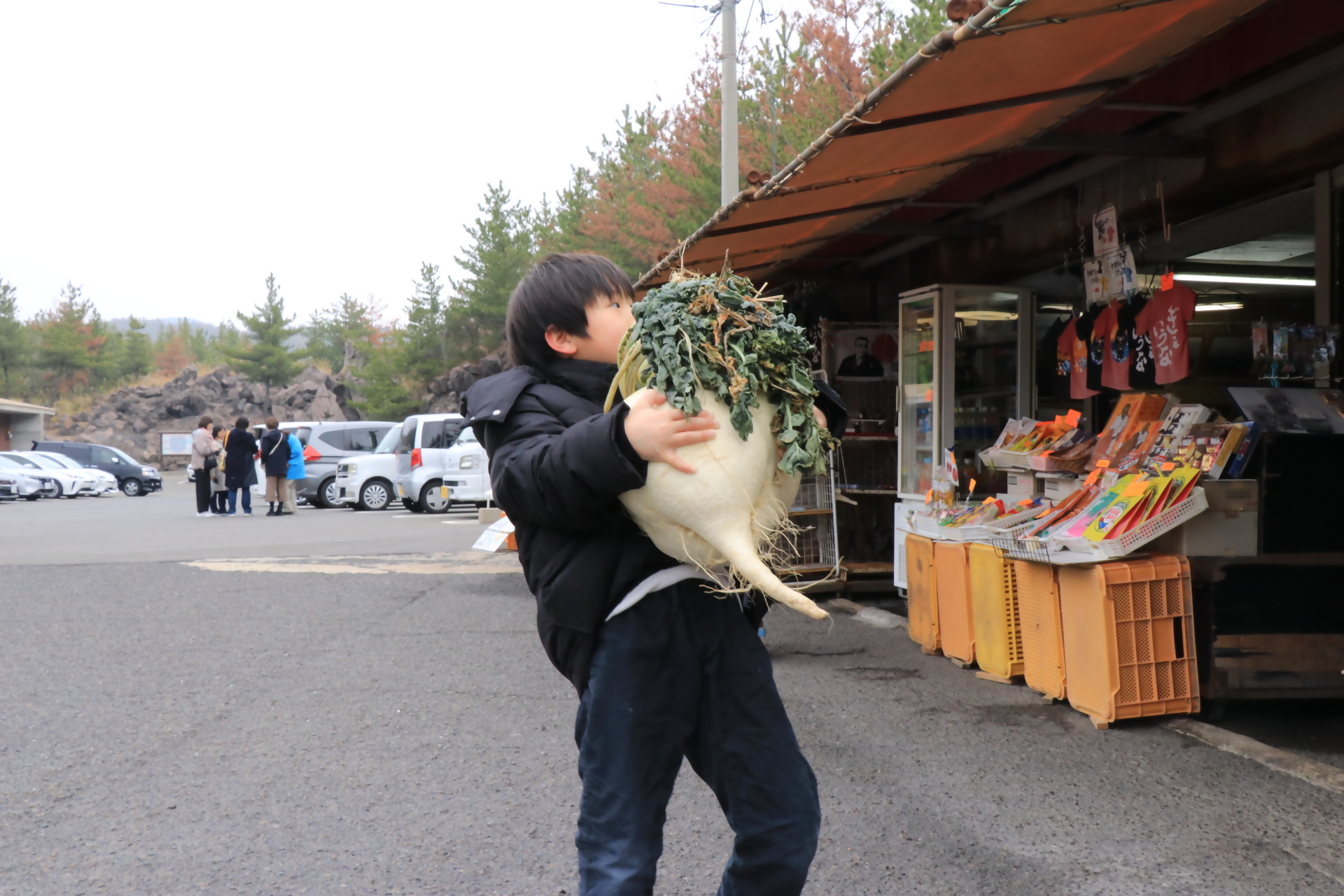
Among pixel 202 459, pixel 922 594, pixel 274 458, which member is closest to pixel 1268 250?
pixel 922 594

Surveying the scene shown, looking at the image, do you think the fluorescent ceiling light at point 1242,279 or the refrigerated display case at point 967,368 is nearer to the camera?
the refrigerated display case at point 967,368

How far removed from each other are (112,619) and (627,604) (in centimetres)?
701

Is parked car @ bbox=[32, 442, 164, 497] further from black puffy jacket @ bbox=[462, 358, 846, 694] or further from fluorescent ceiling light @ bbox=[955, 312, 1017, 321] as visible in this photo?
black puffy jacket @ bbox=[462, 358, 846, 694]

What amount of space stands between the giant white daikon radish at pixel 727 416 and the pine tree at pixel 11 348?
235 feet

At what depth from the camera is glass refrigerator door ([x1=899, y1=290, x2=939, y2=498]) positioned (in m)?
7.70

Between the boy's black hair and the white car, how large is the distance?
31.1 m

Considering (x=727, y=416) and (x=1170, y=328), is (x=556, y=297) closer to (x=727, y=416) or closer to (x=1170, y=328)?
(x=727, y=416)

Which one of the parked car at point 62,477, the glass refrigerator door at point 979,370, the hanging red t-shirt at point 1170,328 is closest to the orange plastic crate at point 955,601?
the hanging red t-shirt at point 1170,328

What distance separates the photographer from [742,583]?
207 centimetres

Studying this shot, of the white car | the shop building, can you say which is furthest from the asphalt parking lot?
the white car

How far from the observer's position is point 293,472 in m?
19.3

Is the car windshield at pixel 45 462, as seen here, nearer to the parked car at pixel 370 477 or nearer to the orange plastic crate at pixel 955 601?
the parked car at pixel 370 477

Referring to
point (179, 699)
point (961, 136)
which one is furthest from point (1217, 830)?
point (179, 699)

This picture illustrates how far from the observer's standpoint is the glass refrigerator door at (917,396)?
7703 mm
